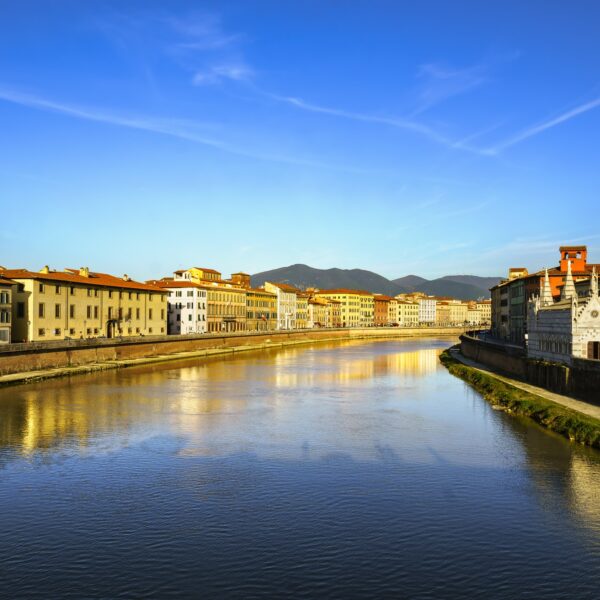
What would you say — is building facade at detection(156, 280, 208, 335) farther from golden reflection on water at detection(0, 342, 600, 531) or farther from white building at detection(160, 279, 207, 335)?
golden reflection on water at detection(0, 342, 600, 531)

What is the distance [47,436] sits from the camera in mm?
34156

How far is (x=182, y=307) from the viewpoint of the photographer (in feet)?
373

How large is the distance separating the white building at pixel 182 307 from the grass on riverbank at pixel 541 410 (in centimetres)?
6210

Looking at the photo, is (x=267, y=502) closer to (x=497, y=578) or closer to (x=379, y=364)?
(x=497, y=578)

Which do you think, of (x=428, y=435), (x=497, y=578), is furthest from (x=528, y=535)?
(x=428, y=435)

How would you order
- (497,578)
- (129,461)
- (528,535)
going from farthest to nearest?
1. (129,461)
2. (528,535)
3. (497,578)

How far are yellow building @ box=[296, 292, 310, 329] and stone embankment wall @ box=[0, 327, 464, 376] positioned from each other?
33.8 m

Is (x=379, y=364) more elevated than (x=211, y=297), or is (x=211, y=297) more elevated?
(x=211, y=297)

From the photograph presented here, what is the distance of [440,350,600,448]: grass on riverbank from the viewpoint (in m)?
32.8

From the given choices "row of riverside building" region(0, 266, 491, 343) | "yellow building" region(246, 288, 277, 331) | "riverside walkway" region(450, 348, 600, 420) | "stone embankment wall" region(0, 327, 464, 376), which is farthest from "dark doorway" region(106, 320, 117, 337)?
"yellow building" region(246, 288, 277, 331)

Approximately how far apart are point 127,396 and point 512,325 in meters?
76.2

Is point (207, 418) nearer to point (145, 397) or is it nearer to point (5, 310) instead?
point (145, 397)

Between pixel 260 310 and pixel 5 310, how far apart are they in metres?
87.7

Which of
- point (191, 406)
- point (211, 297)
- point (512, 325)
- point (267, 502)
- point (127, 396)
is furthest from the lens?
point (211, 297)
